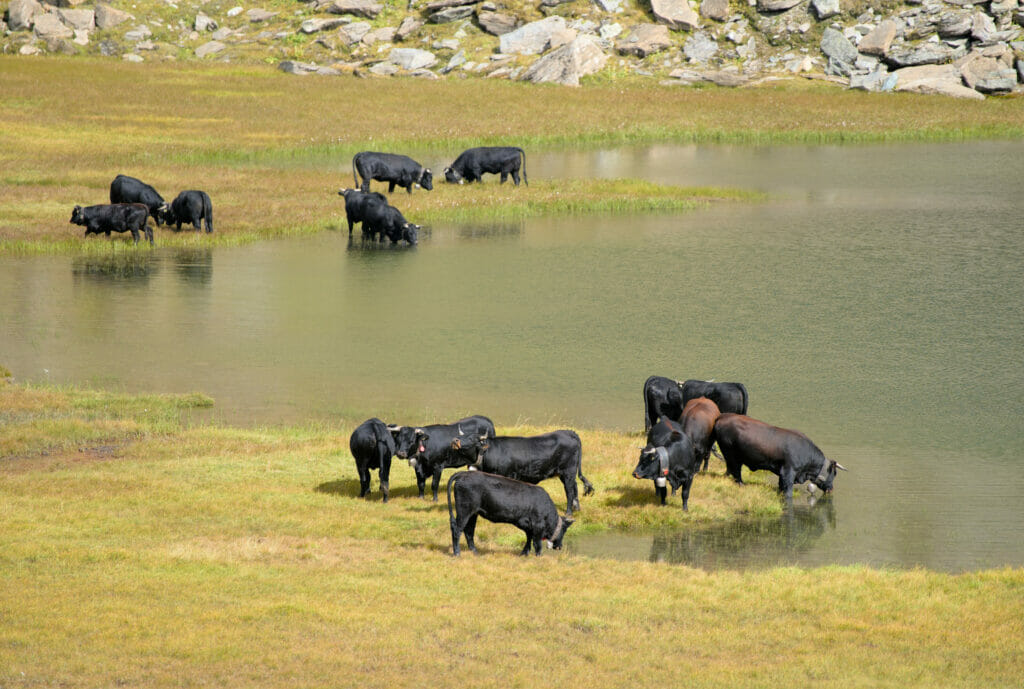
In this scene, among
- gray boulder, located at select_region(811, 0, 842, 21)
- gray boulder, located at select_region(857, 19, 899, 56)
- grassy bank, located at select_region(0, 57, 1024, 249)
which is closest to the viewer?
grassy bank, located at select_region(0, 57, 1024, 249)

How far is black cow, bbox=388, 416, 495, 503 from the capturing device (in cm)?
1506

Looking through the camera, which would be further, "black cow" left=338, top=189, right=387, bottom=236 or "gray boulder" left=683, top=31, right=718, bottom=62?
"gray boulder" left=683, top=31, right=718, bottom=62

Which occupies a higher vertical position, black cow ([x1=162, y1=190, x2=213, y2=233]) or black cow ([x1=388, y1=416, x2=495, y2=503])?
black cow ([x1=162, y1=190, x2=213, y2=233])

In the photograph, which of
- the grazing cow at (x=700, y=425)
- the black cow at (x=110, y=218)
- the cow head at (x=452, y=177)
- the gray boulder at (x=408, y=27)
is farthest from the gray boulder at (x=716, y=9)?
the grazing cow at (x=700, y=425)

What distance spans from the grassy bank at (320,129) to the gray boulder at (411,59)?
21.5 ft

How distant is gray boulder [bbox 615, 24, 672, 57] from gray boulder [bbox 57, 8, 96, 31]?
37.4 meters

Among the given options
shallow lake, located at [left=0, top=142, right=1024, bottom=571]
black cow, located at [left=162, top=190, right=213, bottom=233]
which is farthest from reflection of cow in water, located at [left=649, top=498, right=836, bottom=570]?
black cow, located at [left=162, top=190, right=213, bottom=233]

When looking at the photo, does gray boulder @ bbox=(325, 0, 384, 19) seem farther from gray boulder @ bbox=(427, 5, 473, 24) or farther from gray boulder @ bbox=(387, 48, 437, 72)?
gray boulder @ bbox=(387, 48, 437, 72)

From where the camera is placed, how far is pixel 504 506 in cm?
1336

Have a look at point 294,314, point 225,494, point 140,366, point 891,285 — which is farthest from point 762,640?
point 891,285

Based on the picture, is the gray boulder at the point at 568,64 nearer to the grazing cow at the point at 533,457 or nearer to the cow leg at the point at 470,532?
the grazing cow at the point at 533,457

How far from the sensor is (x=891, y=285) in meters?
29.2

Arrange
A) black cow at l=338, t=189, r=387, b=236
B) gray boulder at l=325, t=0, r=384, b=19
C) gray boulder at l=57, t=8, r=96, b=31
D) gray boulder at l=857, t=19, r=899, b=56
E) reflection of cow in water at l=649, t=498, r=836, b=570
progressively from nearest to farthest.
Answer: reflection of cow in water at l=649, t=498, r=836, b=570, black cow at l=338, t=189, r=387, b=236, gray boulder at l=857, t=19, r=899, b=56, gray boulder at l=57, t=8, r=96, b=31, gray boulder at l=325, t=0, r=384, b=19

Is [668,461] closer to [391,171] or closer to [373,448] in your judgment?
[373,448]
